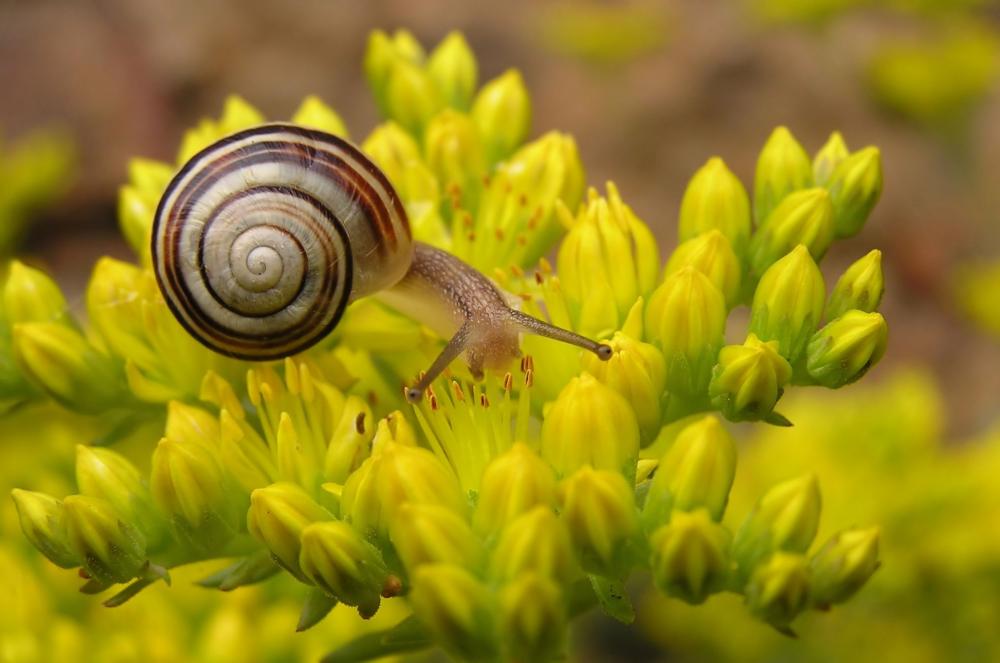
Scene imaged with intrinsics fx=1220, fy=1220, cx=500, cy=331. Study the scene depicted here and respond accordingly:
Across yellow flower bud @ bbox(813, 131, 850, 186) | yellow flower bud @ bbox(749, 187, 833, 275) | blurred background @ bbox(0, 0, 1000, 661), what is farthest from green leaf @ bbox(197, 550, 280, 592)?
blurred background @ bbox(0, 0, 1000, 661)

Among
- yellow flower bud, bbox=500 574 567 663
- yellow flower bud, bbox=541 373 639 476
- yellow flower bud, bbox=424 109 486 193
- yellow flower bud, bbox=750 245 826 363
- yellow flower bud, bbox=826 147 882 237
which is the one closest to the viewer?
yellow flower bud, bbox=500 574 567 663

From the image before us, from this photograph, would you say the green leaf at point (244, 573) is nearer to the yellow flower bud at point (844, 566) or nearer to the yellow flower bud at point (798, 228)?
the yellow flower bud at point (844, 566)

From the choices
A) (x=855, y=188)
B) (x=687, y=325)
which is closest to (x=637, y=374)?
(x=687, y=325)

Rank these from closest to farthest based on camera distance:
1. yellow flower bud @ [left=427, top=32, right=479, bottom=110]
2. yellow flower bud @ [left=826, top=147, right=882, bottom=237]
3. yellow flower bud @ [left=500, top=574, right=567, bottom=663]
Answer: yellow flower bud @ [left=500, top=574, right=567, bottom=663]
yellow flower bud @ [left=826, top=147, right=882, bottom=237]
yellow flower bud @ [left=427, top=32, right=479, bottom=110]

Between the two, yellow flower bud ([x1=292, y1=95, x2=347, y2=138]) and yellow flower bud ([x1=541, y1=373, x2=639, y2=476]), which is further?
yellow flower bud ([x1=292, y1=95, x2=347, y2=138])

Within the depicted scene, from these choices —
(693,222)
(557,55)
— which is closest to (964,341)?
(557,55)

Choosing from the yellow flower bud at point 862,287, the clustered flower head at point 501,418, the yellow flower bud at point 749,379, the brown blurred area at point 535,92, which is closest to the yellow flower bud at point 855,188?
the clustered flower head at point 501,418

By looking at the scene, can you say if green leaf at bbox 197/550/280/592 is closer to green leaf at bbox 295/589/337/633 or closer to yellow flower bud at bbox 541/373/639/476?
green leaf at bbox 295/589/337/633
